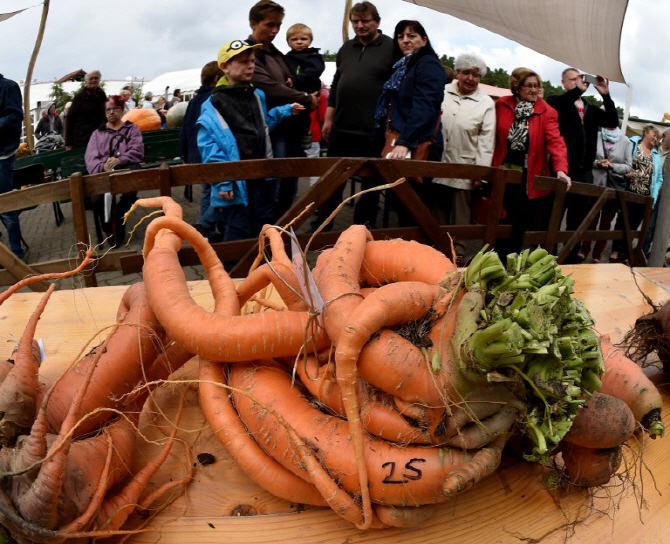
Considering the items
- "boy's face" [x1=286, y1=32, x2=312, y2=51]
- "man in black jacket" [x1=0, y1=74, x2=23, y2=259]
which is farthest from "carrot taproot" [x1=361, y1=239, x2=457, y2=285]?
"man in black jacket" [x1=0, y1=74, x2=23, y2=259]

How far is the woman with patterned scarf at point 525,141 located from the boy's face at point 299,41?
1863mm

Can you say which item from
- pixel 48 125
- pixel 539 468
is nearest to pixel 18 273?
pixel 539 468

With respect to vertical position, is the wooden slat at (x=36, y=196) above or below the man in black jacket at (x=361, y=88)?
below

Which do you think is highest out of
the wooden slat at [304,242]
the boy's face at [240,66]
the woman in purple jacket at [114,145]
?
the boy's face at [240,66]

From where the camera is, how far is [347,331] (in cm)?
136

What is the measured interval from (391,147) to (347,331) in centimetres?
317

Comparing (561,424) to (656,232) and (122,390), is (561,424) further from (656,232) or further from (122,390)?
(656,232)

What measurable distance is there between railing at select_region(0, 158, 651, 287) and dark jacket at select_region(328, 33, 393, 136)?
1119 millimetres

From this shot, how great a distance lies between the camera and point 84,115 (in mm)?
6250

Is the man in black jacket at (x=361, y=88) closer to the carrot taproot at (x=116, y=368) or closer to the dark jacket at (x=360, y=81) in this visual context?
the dark jacket at (x=360, y=81)

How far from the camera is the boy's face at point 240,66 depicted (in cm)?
338

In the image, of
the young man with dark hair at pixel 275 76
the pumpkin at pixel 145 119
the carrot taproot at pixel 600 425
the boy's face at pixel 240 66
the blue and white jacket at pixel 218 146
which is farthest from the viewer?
the pumpkin at pixel 145 119

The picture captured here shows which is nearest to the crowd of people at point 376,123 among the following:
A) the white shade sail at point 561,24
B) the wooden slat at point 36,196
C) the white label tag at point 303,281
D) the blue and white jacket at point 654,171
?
the white shade sail at point 561,24

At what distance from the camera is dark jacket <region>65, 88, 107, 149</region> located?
6.11m
